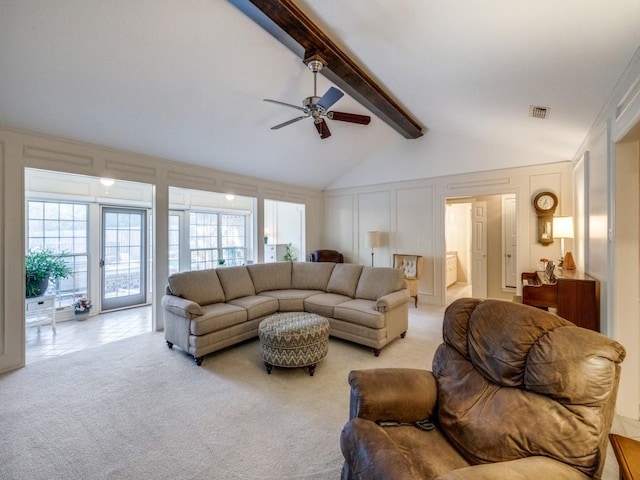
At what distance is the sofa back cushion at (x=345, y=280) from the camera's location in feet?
13.8

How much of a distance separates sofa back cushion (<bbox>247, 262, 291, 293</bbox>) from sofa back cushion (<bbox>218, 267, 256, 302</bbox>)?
12 cm

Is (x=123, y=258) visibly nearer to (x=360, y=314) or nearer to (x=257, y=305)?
(x=257, y=305)

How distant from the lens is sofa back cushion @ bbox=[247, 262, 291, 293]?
14.6ft

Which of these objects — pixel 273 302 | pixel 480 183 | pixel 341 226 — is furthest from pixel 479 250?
pixel 273 302

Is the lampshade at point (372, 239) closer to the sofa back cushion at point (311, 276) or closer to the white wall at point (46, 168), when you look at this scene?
the sofa back cushion at point (311, 276)

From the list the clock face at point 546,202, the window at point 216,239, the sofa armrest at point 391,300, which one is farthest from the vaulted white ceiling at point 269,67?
the sofa armrest at point 391,300

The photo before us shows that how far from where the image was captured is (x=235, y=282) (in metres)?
4.09

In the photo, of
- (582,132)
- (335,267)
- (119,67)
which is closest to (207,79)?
Answer: (119,67)

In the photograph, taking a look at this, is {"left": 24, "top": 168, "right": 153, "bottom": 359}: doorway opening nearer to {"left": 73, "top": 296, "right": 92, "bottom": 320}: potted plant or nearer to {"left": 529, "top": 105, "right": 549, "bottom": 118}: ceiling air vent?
{"left": 73, "top": 296, "right": 92, "bottom": 320}: potted plant

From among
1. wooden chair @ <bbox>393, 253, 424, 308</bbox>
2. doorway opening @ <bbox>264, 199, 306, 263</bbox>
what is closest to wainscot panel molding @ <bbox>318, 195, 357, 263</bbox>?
doorway opening @ <bbox>264, 199, 306, 263</bbox>

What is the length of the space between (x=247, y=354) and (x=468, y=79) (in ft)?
12.0

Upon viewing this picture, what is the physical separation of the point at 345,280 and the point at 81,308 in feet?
14.4

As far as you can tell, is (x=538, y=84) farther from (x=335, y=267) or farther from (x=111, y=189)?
(x=111, y=189)

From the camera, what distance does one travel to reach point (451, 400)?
144 centimetres
